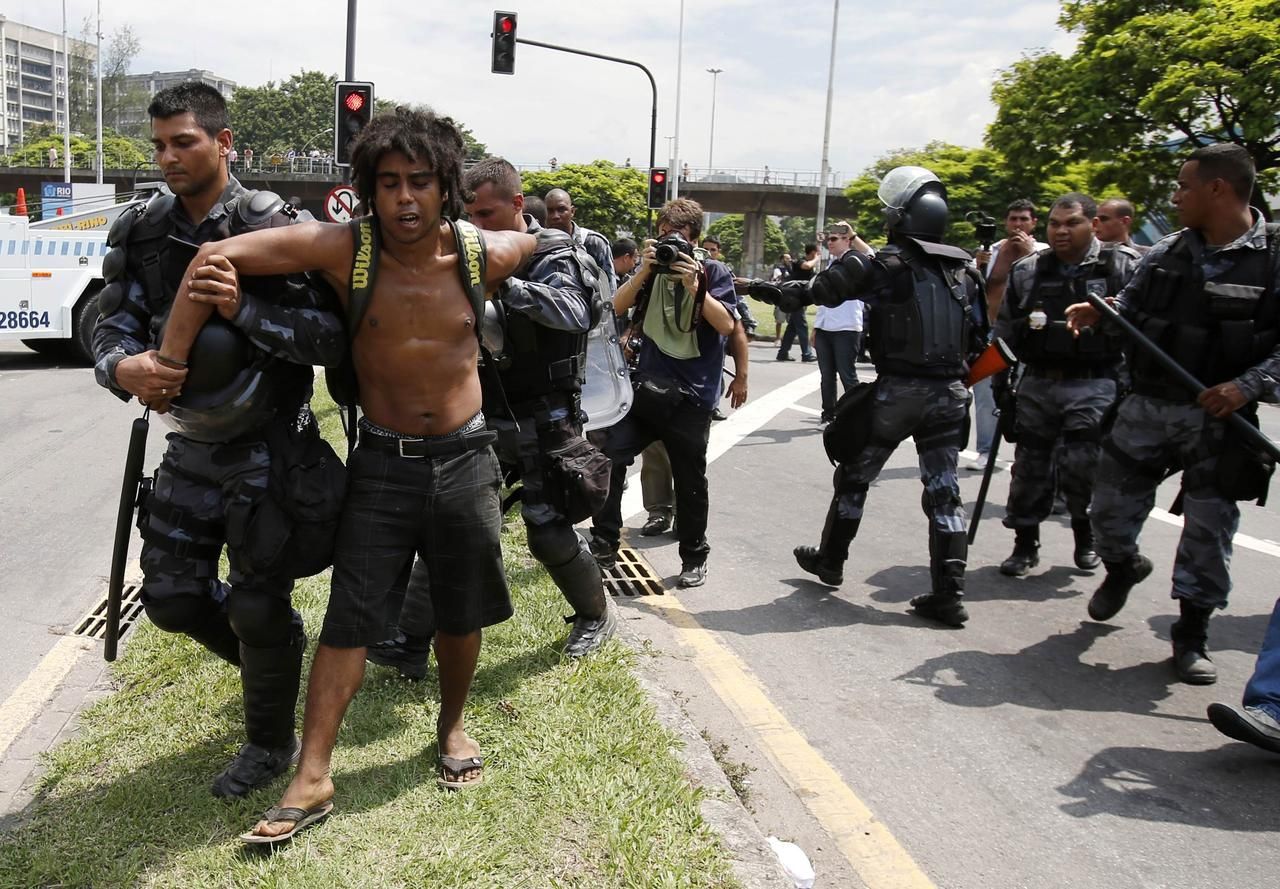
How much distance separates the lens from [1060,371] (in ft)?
20.1

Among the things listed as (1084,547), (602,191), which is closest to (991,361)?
(1084,547)

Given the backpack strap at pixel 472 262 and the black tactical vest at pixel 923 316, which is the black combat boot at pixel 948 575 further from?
the backpack strap at pixel 472 262

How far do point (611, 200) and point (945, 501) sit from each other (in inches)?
2189

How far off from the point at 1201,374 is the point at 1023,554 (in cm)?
187

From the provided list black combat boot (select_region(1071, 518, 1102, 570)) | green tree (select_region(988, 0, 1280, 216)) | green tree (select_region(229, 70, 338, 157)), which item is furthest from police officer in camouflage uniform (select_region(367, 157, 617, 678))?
green tree (select_region(229, 70, 338, 157))

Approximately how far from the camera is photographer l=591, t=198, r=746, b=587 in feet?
18.6

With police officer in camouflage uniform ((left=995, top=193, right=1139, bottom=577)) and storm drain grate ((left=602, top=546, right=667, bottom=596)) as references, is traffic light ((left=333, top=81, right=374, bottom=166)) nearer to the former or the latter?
storm drain grate ((left=602, top=546, right=667, bottom=596))

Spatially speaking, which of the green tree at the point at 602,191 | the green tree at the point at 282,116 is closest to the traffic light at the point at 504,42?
the green tree at the point at 602,191

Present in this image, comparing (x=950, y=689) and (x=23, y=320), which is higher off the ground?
(x=23, y=320)

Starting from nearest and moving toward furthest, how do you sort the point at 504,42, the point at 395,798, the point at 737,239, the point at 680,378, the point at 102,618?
1. the point at 395,798
2. the point at 102,618
3. the point at 680,378
4. the point at 504,42
5. the point at 737,239

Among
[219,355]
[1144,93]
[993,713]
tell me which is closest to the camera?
[219,355]

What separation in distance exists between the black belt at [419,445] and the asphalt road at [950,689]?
1.46 meters

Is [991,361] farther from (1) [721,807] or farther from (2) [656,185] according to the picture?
(2) [656,185]

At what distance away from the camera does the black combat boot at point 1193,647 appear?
15.3ft
